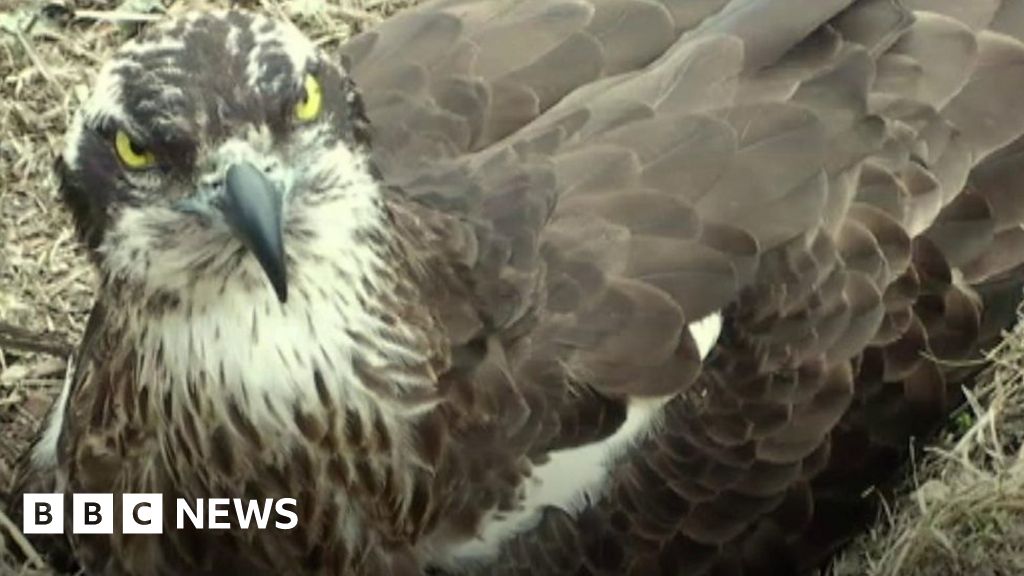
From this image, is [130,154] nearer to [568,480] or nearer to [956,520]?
[568,480]

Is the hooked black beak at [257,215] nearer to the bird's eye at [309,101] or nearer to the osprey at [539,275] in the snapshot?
the osprey at [539,275]

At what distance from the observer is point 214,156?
3305 millimetres

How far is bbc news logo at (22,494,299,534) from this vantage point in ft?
12.5

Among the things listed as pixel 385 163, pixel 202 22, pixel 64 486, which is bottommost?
pixel 64 486

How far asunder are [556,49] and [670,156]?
484 mm

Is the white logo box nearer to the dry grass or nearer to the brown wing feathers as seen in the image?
Result: the brown wing feathers

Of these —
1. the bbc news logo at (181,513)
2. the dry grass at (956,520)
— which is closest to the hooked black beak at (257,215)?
the bbc news logo at (181,513)

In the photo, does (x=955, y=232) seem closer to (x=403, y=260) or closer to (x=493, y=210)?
(x=493, y=210)

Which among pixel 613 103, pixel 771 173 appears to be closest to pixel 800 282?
pixel 771 173

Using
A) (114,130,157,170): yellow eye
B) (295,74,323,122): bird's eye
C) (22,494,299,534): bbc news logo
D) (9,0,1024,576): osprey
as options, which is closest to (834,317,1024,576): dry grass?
(9,0,1024,576): osprey

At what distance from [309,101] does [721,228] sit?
0.98 meters

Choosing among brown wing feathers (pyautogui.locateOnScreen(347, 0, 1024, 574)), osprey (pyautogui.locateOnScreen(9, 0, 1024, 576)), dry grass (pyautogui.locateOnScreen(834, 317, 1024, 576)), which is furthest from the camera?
dry grass (pyautogui.locateOnScreen(834, 317, 1024, 576))

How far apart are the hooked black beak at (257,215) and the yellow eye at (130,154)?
180 millimetres

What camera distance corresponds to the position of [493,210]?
4016 mm
